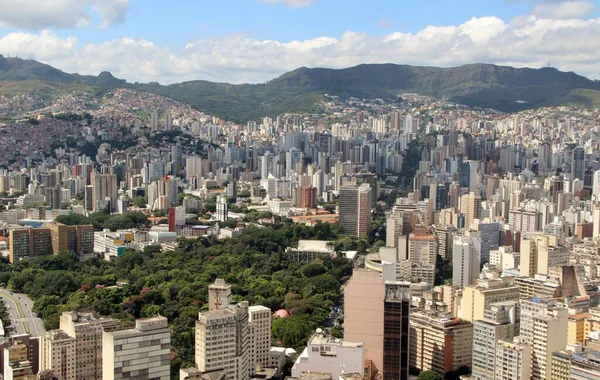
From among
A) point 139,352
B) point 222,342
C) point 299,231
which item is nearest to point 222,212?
point 299,231

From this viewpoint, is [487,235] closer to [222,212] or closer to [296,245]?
[296,245]

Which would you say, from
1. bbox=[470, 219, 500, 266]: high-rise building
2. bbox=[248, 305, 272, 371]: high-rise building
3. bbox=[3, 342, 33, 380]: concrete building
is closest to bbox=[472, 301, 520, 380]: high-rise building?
bbox=[248, 305, 272, 371]: high-rise building

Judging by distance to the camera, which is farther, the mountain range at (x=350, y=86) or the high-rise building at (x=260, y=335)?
the mountain range at (x=350, y=86)

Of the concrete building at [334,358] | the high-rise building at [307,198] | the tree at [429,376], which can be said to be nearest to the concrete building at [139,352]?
the concrete building at [334,358]

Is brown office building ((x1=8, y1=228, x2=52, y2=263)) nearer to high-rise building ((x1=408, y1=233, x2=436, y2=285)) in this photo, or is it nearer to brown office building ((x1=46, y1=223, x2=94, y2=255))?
brown office building ((x1=46, y1=223, x2=94, y2=255))

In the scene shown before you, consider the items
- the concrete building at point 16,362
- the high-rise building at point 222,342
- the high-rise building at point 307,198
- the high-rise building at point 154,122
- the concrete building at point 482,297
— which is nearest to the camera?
the concrete building at point 16,362

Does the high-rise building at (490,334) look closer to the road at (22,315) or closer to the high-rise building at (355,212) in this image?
the road at (22,315)
